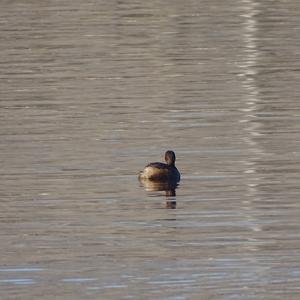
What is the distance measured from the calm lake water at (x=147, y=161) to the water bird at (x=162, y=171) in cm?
16

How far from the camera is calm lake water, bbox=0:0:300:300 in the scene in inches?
535

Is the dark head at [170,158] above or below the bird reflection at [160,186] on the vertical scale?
above

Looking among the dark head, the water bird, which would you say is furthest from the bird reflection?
the dark head

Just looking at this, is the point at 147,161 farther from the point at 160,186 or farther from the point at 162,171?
→ the point at 162,171

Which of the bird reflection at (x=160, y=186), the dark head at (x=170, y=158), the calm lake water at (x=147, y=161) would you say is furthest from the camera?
the dark head at (x=170, y=158)

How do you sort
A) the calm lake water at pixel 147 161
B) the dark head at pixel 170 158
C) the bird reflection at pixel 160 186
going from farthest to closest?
the dark head at pixel 170 158 < the bird reflection at pixel 160 186 < the calm lake water at pixel 147 161

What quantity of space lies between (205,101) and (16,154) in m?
5.01

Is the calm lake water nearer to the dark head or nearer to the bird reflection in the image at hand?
the bird reflection

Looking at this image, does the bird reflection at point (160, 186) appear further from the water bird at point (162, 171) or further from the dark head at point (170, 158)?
the dark head at point (170, 158)

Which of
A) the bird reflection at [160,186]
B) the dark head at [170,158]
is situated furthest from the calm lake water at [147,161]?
the dark head at [170,158]

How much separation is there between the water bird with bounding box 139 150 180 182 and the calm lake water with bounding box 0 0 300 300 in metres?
0.16

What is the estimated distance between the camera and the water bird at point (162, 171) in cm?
1828

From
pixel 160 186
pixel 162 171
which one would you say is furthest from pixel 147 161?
pixel 162 171

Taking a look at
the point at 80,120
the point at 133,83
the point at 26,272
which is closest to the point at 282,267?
the point at 26,272
